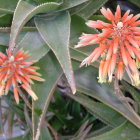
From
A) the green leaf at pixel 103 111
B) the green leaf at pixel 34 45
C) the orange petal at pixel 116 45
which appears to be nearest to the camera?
the orange petal at pixel 116 45

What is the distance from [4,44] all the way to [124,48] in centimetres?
37

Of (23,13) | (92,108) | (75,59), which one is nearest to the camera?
(23,13)

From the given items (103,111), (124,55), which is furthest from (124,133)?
(124,55)

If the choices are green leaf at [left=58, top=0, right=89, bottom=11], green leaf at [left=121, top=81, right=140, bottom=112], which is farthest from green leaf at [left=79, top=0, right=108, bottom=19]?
green leaf at [left=121, top=81, right=140, bottom=112]

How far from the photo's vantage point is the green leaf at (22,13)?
70 cm

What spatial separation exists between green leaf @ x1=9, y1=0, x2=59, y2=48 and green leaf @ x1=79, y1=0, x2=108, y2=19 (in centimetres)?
12

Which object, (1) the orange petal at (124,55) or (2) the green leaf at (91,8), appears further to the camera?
(2) the green leaf at (91,8)

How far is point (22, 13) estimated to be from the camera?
2.50ft

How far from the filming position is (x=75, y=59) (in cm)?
89

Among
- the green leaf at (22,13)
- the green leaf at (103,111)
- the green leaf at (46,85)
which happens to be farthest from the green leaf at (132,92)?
the green leaf at (22,13)

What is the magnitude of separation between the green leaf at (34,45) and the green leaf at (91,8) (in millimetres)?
147

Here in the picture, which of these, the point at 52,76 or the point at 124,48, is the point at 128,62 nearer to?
the point at 124,48

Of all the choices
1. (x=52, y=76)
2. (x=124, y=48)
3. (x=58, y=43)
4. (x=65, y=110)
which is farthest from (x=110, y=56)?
(x=65, y=110)

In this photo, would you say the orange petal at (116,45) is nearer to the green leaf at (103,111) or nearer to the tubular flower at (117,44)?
the tubular flower at (117,44)
